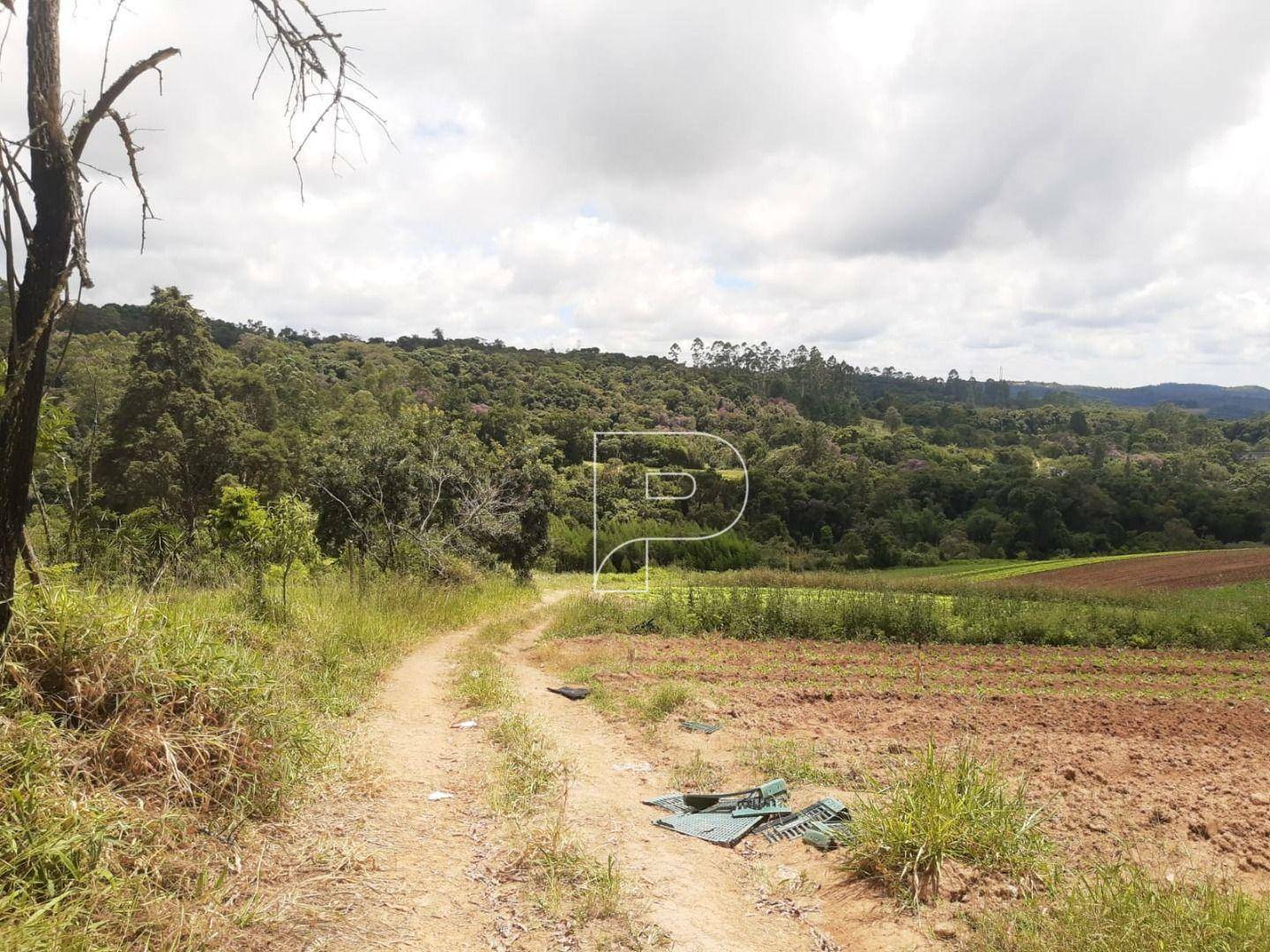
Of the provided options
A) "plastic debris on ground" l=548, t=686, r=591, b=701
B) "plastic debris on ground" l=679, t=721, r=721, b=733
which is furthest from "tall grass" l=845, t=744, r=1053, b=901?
"plastic debris on ground" l=548, t=686, r=591, b=701

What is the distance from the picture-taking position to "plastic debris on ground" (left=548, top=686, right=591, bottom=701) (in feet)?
25.6

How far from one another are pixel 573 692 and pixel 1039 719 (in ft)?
14.6

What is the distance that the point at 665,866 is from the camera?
390 centimetres

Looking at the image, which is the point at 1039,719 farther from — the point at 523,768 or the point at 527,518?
the point at 527,518

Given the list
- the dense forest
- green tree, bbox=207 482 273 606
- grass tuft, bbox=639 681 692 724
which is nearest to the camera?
grass tuft, bbox=639 681 692 724

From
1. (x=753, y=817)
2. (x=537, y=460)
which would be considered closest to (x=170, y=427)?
(x=537, y=460)

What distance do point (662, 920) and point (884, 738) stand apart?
3492mm

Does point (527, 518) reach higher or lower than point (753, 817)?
lower

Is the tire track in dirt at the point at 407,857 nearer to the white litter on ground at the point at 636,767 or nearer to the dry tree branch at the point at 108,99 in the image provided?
the white litter on ground at the point at 636,767

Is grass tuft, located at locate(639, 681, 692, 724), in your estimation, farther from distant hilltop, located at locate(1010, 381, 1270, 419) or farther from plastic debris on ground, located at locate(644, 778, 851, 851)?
distant hilltop, located at locate(1010, 381, 1270, 419)

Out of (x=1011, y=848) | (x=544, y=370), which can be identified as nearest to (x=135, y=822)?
(x=1011, y=848)

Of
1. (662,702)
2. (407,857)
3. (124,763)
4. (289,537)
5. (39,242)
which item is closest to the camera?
(39,242)

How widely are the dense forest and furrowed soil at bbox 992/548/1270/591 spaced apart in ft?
34.4

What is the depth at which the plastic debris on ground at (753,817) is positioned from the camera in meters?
4.36
